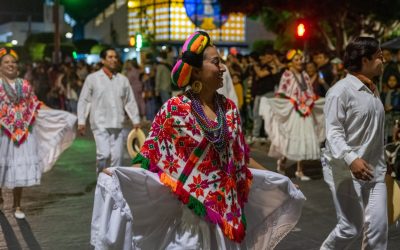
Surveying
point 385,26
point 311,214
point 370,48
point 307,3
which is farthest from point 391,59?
point 385,26

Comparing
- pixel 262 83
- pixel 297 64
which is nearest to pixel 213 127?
pixel 297 64

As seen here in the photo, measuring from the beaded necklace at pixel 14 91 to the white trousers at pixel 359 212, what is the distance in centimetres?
436

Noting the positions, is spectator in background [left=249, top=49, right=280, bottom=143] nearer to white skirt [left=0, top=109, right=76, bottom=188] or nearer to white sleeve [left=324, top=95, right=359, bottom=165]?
white skirt [left=0, top=109, right=76, bottom=188]

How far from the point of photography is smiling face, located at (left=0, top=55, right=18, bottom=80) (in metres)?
Answer: 8.18

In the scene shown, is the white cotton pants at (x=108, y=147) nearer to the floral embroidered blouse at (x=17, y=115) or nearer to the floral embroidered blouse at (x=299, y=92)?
the floral embroidered blouse at (x=17, y=115)

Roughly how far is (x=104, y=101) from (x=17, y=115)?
1252 mm

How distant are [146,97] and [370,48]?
16.9m

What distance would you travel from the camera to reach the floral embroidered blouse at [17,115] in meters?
8.20

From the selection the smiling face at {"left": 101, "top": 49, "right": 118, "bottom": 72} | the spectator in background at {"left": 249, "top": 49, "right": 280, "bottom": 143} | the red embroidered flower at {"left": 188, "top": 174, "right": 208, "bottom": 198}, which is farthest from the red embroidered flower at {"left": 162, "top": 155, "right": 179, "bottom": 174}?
the spectator in background at {"left": 249, "top": 49, "right": 280, "bottom": 143}

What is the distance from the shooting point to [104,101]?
9.11 meters

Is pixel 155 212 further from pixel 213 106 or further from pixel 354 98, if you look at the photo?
pixel 354 98

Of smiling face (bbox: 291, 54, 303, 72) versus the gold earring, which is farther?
smiling face (bbox: 291, 54, 303, 72)

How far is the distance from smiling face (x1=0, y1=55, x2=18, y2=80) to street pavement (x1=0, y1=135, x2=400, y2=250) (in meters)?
1.61

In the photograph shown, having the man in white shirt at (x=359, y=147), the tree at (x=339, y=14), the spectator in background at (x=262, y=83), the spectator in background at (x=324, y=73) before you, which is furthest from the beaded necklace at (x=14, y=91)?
the tree at (x=339, y=14)
